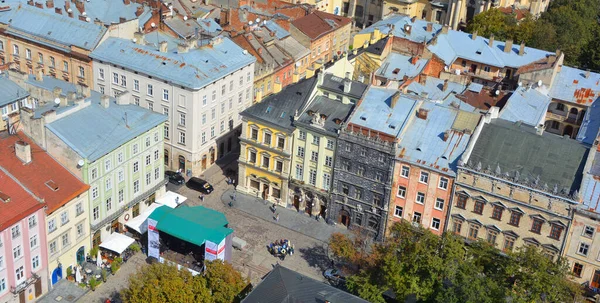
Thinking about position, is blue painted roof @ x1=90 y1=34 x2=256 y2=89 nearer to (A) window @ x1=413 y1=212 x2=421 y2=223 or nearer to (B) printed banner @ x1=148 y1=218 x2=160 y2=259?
(B) printed banner @ x1=148 y1=218 x2=160 y2=259

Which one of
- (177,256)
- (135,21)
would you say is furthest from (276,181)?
(135,21)

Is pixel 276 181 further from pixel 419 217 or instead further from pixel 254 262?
pixel 419 217

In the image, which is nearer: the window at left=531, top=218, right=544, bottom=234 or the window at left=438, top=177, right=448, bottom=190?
the window at left=531, top=218, right=544, bottom=234

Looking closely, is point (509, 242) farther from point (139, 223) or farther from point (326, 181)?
point (139, 223)

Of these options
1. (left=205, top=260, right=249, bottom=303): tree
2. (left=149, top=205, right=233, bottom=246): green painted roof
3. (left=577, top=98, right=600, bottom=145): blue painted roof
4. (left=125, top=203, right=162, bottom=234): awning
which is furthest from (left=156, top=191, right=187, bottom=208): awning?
(left=577, top=98, right=600, bottom=145): blue painted roof

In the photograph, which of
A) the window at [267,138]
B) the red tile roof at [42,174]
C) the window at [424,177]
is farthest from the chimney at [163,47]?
the window at [424,177]

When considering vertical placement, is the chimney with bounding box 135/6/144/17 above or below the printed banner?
above
